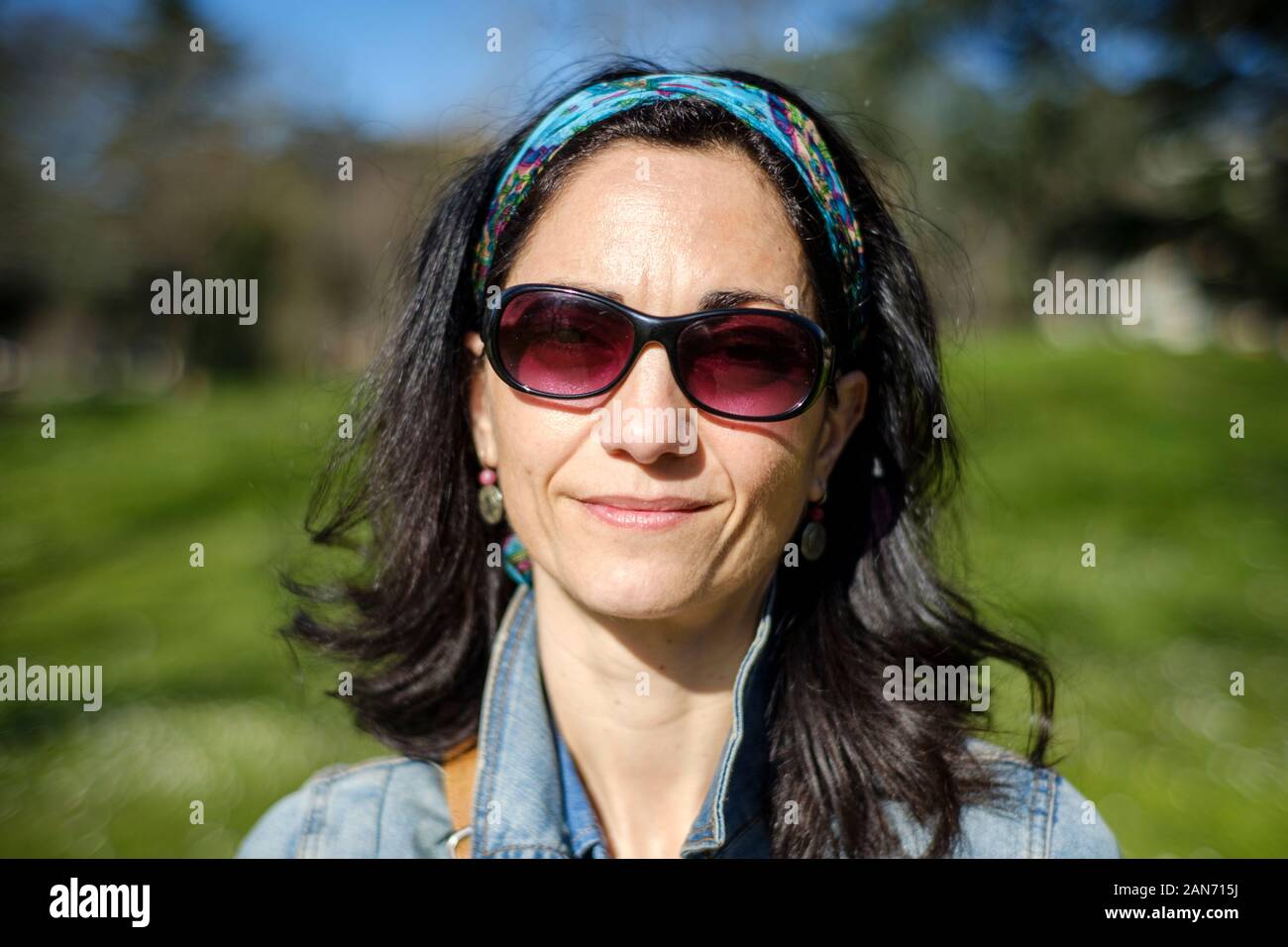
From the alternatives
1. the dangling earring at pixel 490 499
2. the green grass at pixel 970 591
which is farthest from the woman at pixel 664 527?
the green grass at pixel 970 591

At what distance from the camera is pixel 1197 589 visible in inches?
289

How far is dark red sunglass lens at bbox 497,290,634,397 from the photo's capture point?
1.88 metres

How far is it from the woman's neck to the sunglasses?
0.40 metres

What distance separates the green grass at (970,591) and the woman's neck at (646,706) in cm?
76

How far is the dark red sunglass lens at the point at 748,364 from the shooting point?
6.15ft

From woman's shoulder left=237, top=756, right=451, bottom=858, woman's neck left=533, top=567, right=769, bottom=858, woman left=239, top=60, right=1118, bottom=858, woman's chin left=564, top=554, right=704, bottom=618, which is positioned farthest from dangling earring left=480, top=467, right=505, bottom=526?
woman's shoulder left=237, top=756, right=451, bottom=858

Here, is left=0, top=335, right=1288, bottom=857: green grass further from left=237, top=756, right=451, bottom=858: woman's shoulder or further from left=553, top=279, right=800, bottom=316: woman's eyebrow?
left=553, top=279, right=800, bottom=316: woman's eyebrow

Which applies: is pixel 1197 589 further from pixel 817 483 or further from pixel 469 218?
pixel 469 218

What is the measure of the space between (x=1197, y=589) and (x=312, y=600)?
6523mm

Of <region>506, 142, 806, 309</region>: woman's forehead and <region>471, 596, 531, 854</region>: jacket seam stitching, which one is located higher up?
<region>506, 142, 806, 309</region>: woman's forehead

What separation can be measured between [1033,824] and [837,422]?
0.89m

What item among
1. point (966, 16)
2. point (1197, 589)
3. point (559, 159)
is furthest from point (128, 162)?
point (559, 159)

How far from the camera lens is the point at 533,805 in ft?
6.83

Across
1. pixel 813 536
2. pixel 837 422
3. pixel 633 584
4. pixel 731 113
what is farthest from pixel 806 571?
pixel 731 113
